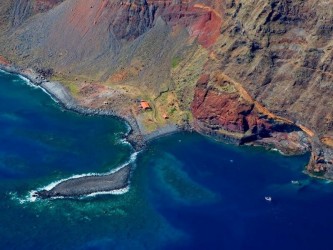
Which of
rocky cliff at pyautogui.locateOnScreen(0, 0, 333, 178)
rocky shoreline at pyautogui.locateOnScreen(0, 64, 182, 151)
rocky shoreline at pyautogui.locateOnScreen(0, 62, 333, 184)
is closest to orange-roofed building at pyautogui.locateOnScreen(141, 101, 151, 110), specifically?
rocky cliff at pyautogui.locateOnScreen(0, 0, 333, 178)

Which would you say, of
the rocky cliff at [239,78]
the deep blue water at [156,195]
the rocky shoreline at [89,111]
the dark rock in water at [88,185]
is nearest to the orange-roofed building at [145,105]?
the rocky cliff at [239,78]

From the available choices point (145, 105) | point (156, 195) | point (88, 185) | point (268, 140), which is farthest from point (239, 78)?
point (88, 185)

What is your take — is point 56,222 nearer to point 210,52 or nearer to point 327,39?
point 210,52

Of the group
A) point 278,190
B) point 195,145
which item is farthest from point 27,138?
point 278,190

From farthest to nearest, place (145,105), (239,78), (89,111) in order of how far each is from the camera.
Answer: (89,111)
(145,105)
(239,78)

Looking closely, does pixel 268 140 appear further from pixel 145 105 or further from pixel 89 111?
pixel 89 111
